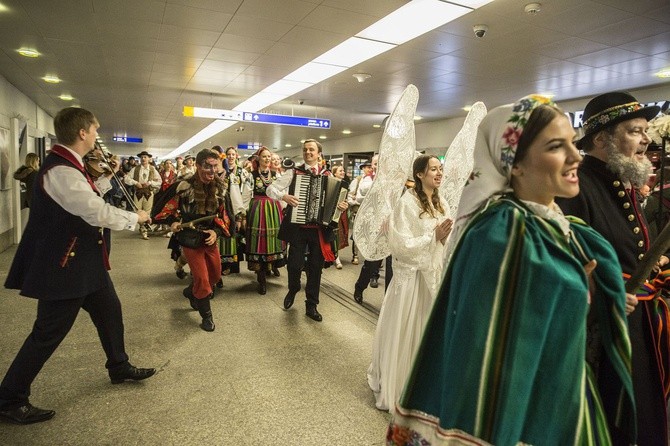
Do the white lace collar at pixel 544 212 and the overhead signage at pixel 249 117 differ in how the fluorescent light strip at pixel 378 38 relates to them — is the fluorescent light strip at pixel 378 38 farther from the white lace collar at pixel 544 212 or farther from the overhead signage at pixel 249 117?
the white lace collar at pixel 544 212

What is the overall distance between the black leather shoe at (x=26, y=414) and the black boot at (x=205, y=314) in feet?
4.85

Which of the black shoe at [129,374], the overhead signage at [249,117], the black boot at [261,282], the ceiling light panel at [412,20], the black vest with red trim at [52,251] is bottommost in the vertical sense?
the black shoe at [129,374]

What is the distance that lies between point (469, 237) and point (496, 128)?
30 cm

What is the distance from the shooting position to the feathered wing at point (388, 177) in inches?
88.8

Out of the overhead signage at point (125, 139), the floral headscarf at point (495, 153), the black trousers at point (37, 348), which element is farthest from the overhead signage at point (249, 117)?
the overhead signage at point (125, 139)

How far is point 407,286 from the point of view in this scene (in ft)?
8.09

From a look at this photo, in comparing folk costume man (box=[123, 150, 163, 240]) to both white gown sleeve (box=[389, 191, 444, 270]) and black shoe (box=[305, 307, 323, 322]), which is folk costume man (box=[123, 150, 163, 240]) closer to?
black shoe (box=[305, 307, 323, 322])

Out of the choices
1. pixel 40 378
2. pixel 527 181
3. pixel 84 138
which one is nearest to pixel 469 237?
pixel 527 181

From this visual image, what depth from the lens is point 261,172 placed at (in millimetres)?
5129

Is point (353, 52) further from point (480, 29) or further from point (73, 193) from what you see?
point (73, 193)

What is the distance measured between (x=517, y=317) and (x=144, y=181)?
1016 centimetres

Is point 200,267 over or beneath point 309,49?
beneath

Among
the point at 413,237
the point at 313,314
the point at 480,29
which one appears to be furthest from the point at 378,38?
the point at 413,237

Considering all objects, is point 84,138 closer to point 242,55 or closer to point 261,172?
point 261,172
